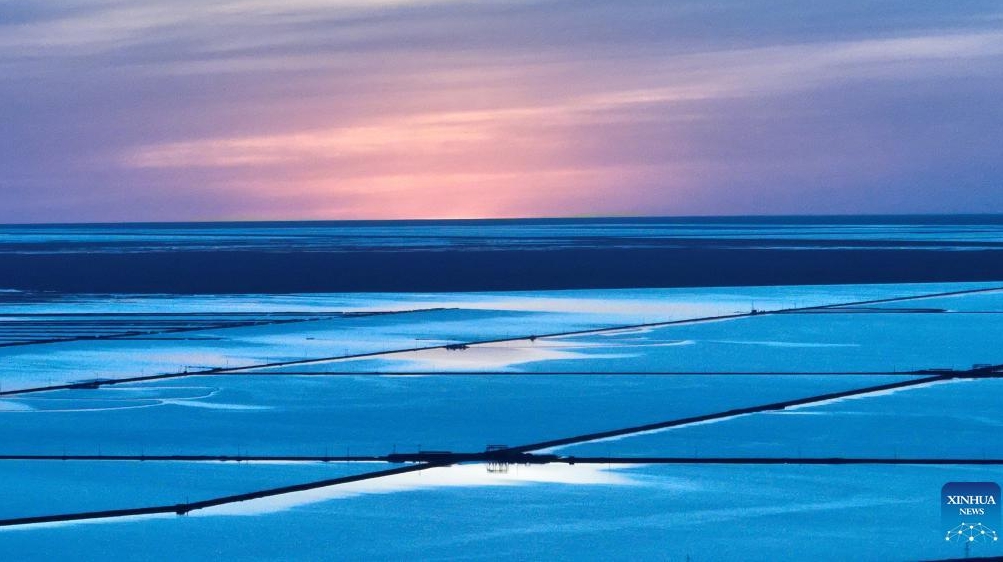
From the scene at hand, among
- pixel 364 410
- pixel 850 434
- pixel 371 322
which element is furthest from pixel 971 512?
pixel 371 322

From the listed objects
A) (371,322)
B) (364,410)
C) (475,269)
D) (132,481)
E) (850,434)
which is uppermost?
(475,269)

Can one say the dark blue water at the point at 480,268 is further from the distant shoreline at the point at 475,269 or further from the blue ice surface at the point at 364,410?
the blue ice surface at the point at 364,410

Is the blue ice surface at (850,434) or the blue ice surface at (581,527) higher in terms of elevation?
the blue ice surface at (850,434)

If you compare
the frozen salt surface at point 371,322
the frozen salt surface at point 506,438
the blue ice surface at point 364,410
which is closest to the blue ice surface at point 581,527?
the frozen salt surface at point 506,438

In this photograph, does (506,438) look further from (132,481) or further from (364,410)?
(132,481)

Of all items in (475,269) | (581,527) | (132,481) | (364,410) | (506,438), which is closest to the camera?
(581,527)

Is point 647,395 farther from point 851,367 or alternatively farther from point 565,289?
point 565,289

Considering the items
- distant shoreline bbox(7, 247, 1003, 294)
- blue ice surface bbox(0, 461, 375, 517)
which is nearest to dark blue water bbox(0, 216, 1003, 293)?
distant shoreline bbox(7, 247, 1003, 294)

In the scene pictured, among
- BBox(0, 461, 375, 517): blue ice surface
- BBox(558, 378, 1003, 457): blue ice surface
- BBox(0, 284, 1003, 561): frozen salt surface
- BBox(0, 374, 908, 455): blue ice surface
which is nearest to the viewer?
BBox(0, 284, 1003, 561): frozen salt surface

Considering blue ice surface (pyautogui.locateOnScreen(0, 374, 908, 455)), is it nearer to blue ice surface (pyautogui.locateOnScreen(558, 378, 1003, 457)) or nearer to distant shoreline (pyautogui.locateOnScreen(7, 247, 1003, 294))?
blue ice surface (pyautogui.locateOnScreen(558, 378, 1003, 457))
